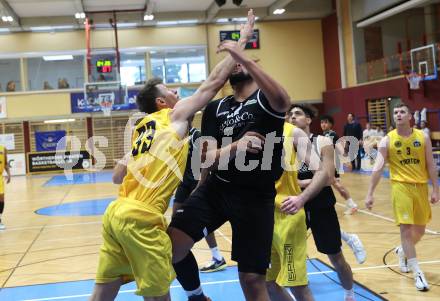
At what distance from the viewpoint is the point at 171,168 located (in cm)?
340

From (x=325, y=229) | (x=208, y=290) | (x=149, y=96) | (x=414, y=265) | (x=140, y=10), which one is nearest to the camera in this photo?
(x=149, y=96)

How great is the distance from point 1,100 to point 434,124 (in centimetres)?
2104

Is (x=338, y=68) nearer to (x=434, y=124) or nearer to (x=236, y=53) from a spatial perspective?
(x=434, y=124)

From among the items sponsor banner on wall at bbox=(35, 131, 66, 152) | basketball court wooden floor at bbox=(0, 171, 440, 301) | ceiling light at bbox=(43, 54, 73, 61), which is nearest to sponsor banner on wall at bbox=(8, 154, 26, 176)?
sponsor banner on wall at bbox=(35, 131, 66, 152)

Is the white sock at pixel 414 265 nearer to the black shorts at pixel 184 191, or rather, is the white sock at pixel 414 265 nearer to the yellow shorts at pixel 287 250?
the yellow shorts at pixel 287 250

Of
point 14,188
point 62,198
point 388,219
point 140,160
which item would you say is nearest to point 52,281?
point 140,160

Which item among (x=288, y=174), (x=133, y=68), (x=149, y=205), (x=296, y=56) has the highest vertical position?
(x=296, y=56)

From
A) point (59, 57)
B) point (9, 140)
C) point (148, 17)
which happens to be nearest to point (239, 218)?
point (148, 17)

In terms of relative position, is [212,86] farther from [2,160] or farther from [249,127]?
[2,160]

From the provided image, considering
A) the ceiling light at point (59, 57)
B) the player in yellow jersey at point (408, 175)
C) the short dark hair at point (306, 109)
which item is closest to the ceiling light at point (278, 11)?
the ceiling light at point (59, 57)

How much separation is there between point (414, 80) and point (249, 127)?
17382 millimetres

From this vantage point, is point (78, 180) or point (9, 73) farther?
point (9, 73)

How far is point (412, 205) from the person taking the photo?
5738mm

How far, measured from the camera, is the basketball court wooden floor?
5.58 m
